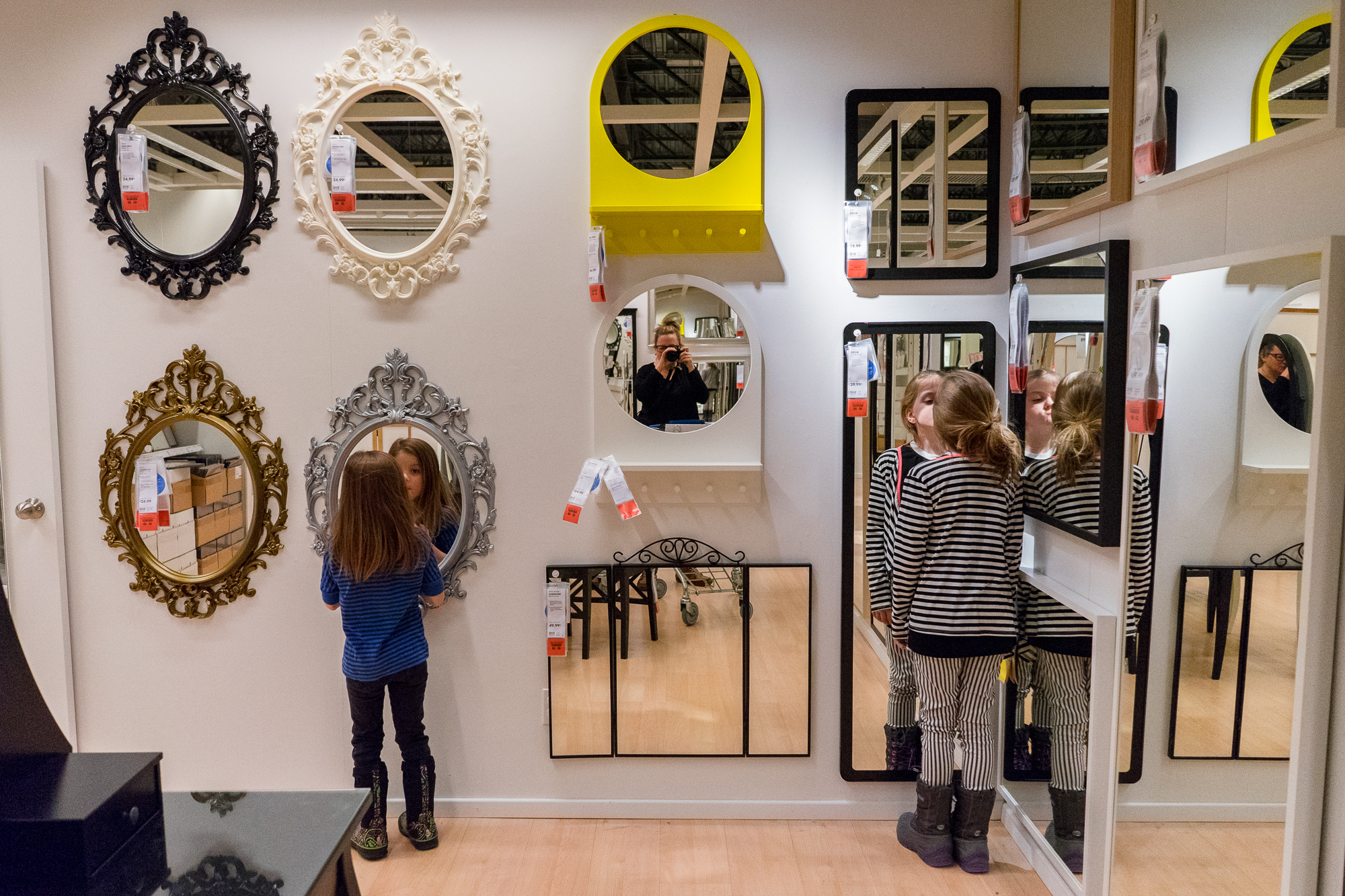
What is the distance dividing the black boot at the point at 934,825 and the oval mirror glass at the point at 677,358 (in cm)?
116

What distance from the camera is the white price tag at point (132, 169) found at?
2295 mm

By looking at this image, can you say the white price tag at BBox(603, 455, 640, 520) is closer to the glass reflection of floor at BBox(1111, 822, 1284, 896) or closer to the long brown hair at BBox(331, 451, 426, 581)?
the long brown hair at BBox(331, 451, 426, 581)

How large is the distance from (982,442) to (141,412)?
2.31 meters

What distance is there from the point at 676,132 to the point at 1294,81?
139cm

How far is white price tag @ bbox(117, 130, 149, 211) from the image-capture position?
90.4 inches

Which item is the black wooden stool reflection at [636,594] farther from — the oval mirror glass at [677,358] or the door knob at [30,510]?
the door knob at [30,510]

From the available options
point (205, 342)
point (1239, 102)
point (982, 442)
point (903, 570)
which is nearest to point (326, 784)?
point (205, 342)

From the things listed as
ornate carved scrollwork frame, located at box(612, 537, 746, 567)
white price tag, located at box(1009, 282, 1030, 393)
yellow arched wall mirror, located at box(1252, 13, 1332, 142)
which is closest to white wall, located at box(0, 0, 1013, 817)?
ornate carved scrollwork frame, located at box(612, 537, 746, 567)

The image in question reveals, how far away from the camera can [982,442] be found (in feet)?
6.72

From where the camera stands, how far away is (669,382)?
233 centimetres

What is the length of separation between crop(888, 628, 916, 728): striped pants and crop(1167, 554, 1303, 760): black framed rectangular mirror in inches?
34.0

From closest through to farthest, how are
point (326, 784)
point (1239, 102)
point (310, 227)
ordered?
point (1239, 102)
point (310, 227)
point (326, 784)

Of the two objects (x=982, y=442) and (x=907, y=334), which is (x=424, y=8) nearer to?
(x=907, y=334)

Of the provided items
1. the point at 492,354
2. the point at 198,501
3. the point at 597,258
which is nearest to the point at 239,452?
the point at 198,501
